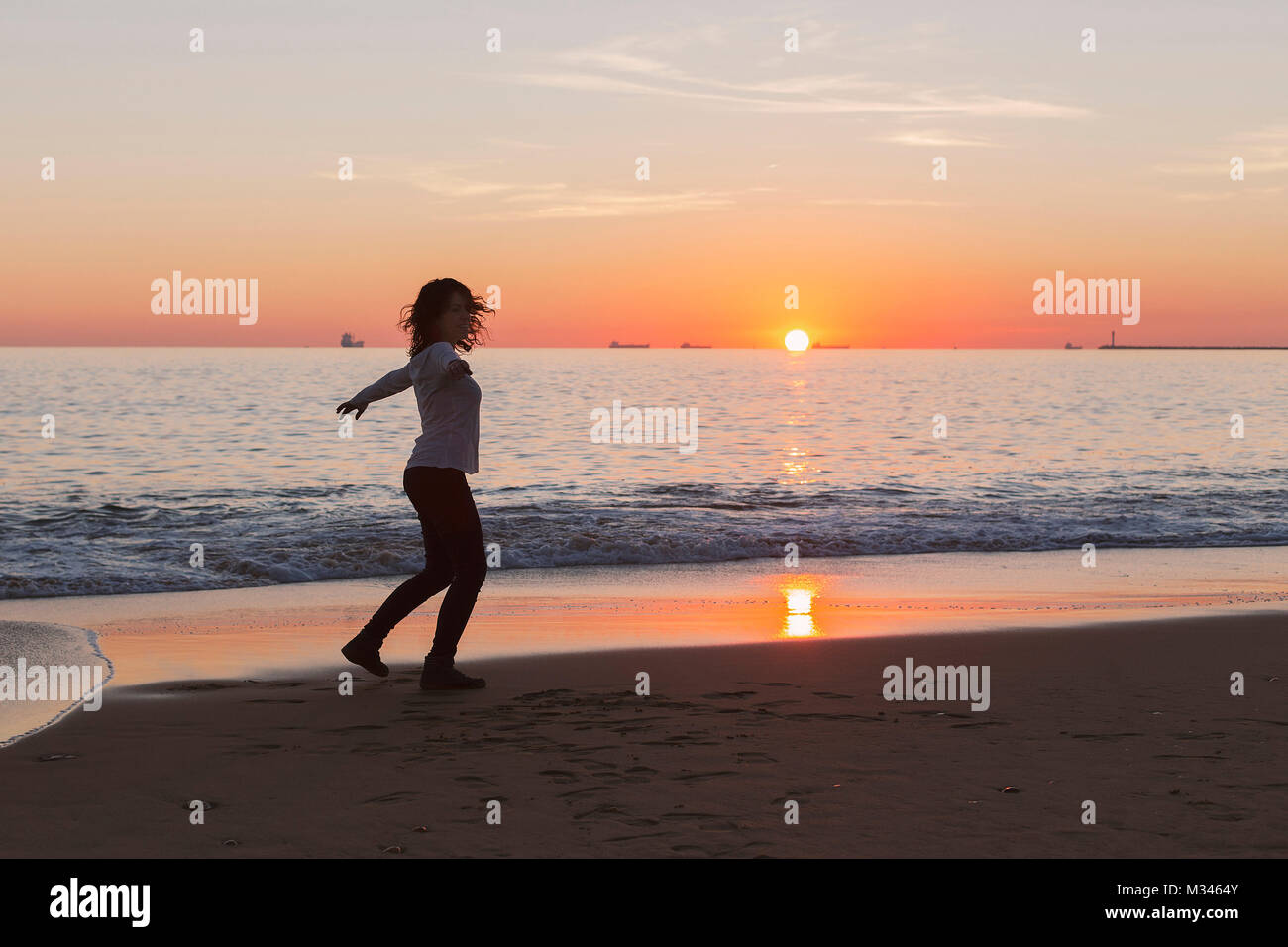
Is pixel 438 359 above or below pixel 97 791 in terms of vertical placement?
above

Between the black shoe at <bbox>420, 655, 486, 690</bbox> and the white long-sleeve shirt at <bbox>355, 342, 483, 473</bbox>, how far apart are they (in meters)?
1.08

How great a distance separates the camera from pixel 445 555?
663cm

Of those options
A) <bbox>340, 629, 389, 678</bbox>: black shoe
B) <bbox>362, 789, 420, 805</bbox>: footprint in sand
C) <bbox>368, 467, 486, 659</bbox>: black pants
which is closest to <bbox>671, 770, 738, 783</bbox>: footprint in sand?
<bbox>362, 789, 420, 805</bbox>: footprint in sand

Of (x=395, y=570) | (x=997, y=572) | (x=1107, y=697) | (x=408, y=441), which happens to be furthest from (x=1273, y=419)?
(x=1107, y=697)

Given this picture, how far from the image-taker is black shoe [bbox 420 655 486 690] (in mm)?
6598

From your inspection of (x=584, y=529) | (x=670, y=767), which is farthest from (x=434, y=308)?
(x=584, y=529)

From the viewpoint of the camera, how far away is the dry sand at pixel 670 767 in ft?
13.3

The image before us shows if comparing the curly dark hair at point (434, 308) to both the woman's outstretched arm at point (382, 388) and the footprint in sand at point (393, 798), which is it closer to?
the woman's outstretched arm at point (382, 388)

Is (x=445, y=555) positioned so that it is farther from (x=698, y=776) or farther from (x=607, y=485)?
(x=607, y=485)

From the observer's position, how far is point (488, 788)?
4.62 metres

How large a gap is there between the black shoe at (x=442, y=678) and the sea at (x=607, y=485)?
604 centimetres
